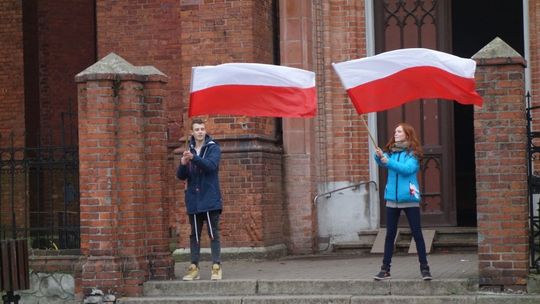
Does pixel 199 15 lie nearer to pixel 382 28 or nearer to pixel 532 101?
pixel 382 28

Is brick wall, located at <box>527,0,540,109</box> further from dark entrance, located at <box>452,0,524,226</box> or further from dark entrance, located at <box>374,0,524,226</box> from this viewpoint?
dark entrance, located at <box>452,0,524,226</box>

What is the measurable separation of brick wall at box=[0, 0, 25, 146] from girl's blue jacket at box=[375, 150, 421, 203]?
9766 millimetres

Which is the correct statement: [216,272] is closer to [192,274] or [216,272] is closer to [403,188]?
[192,274]

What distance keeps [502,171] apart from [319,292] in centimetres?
233

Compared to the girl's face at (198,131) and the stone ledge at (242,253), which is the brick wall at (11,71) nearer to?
the stone ledge at (242,253)

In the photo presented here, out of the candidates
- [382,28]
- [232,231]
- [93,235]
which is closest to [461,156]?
[382,28]

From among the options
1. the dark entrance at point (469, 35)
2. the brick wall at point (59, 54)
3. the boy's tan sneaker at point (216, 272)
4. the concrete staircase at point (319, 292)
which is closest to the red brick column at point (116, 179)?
the concrete staircase at point (319, 292)

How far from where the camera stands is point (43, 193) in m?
20.3

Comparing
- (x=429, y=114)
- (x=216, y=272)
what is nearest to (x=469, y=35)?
(x=429, y=114)

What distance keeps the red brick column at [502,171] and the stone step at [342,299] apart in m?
0.32

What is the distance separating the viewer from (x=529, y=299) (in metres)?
11.1

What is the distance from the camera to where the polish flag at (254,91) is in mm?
11695

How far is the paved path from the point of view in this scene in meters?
12.5

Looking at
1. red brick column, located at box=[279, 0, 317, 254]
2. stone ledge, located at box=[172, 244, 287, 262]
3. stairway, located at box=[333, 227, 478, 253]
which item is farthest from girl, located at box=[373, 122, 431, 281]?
red brick column, located at box=[279, 0, 317, 254]
